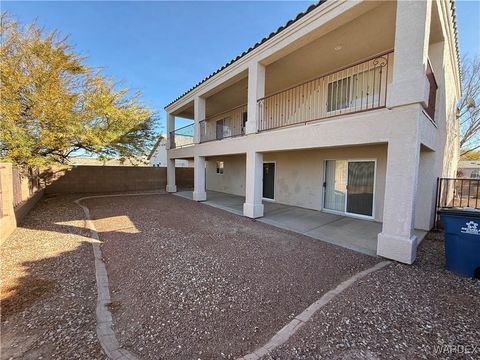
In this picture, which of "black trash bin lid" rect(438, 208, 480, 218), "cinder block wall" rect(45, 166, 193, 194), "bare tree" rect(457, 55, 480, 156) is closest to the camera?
"black trash bin lid" rect(438, 208, 480, 218)

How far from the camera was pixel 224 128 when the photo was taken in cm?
1370

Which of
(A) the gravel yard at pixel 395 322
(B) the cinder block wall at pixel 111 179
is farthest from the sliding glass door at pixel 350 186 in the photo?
(B) the cinder block wall at pixel 111 179

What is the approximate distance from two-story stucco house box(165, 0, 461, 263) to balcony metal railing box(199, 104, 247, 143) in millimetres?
561

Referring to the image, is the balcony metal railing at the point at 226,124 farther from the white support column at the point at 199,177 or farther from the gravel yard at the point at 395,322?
the gravel yard at the point at 395,322

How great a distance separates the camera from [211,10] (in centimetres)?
889

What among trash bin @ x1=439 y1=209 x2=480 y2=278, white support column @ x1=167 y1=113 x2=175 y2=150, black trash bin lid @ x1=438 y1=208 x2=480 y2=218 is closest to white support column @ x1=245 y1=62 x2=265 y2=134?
black trash bin lid @ x1=438 y1=208 x2=480 y2=218

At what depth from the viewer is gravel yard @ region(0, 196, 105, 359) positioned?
2.15 meters

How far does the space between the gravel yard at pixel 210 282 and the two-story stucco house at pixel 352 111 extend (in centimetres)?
173

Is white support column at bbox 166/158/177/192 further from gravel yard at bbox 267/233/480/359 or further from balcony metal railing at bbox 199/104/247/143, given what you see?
gravel yard at bbox 267/233/480/359

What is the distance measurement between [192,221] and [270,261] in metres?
3.67

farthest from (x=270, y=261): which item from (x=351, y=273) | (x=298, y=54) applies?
(x=298, y=54)

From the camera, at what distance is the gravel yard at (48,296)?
2148 millimetres

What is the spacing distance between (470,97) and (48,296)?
25.4m

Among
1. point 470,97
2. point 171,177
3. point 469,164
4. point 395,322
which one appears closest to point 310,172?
point 395,322
